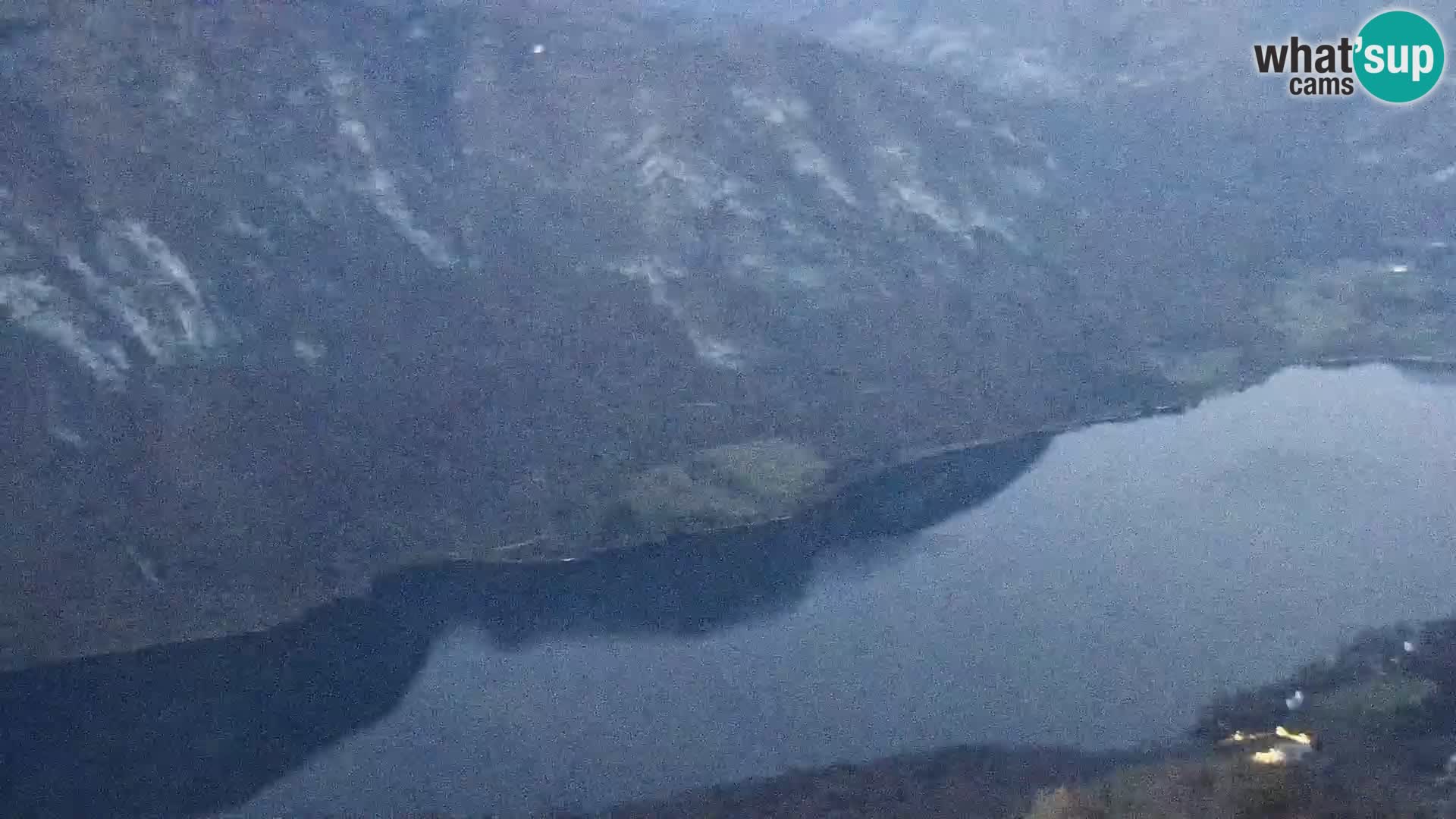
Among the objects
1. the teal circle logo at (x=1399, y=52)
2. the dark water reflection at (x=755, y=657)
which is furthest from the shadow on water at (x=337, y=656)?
the teal circle logo at (x=1399, y=52)

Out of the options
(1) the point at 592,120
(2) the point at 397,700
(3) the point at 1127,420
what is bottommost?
(2) the point at 397,700

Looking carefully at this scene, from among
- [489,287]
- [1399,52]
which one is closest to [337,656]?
[489,287]

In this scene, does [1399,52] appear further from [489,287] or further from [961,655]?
[489,287]

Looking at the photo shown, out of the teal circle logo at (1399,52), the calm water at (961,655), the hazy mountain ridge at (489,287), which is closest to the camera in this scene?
the calm water at (961,655)

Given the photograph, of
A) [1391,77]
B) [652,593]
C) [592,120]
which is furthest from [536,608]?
[1391,77]

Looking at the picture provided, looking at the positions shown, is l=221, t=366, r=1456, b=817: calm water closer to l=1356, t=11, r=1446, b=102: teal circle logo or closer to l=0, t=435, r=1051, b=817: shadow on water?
l=0, t=435, r=1051, b=817: shadow on water

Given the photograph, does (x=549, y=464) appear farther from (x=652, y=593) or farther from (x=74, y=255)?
(x=74, y=255)

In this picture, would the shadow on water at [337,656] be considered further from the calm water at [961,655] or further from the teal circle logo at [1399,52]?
the teal circle logo at [1399,52]
